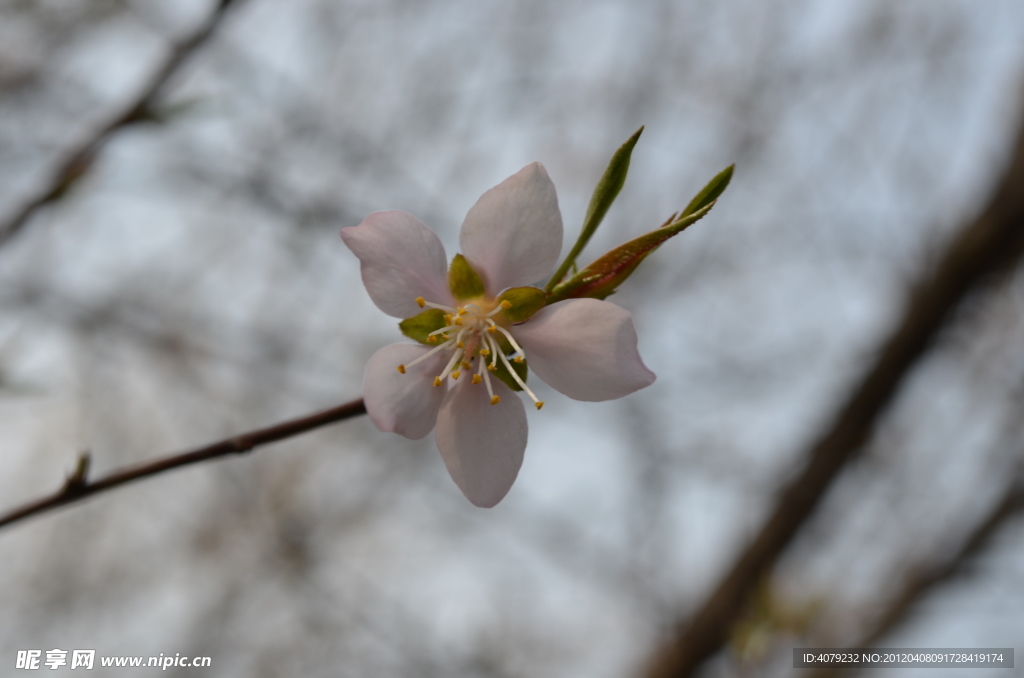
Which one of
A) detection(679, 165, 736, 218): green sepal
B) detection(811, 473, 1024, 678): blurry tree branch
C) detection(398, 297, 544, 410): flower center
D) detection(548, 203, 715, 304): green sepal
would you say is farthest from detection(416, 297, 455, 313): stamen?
detection(811, 473, 1024, 678): blurry tree branch

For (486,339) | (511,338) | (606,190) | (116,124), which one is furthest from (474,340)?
(116,124)

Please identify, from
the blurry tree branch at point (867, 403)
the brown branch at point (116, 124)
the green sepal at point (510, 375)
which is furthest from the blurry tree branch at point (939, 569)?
the brown branch at point (116, 124)

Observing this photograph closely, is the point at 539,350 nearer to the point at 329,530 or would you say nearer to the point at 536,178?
the point at 536,178

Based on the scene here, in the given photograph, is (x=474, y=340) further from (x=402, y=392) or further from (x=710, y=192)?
(x=710, y=192)

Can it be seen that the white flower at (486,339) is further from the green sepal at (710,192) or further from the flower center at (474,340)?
the green sepal at (710,192)

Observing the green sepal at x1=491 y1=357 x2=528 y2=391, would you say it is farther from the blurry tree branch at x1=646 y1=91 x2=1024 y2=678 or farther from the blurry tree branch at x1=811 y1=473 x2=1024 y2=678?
the blurry tree branch at x1=811 y1=473 x2=1024 y2=678
